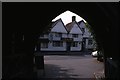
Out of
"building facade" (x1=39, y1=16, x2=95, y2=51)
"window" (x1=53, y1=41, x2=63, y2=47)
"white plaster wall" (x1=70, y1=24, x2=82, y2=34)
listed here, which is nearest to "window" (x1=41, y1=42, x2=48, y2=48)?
"building facade" (x1=39, y1=16, x2=95, y2=51)

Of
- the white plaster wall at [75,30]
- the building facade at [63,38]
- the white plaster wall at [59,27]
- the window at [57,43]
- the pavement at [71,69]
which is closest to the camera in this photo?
the pavement at [71,69]

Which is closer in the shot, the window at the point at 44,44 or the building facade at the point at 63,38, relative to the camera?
the window at the point at 44,44

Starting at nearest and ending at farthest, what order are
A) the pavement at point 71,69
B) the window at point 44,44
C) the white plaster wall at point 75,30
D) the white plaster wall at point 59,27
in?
the pavement at point 71,69, the window at point 44,44, the white plaster wall at point 59,27, the white plaster wall at point 75,30

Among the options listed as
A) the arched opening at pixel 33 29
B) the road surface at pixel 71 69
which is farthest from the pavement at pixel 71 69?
the arched opening at pixel 33 29

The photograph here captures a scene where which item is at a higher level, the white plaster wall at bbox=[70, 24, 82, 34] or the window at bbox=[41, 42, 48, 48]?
the white plaster wall at bbox=[70, 24, 82, 34]

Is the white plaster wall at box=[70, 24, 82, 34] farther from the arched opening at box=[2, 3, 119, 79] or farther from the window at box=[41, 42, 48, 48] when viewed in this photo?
the arched opening at box=[2, 3, 119, 79]

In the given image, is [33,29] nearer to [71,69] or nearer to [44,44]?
[71,69]

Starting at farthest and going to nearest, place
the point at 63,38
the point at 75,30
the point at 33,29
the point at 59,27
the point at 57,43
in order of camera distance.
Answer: the point at 75,30, the point at 63,38, the point at 57,43, the point at 59,27, the point at 33,29

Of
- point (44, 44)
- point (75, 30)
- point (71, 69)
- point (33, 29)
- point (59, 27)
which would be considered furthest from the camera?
point (75, 30)

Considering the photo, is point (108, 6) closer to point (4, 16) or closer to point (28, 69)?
point (4, 16)

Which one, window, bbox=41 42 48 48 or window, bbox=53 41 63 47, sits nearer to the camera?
window, bbox=41 42 48 48

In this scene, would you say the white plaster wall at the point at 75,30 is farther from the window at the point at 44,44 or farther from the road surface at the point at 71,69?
the road surface at the point at 71,69

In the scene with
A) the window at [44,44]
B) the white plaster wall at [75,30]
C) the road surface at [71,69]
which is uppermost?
the white plaster wall at [75,30]

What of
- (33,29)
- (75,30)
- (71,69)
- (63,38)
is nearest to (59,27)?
(63,38)
